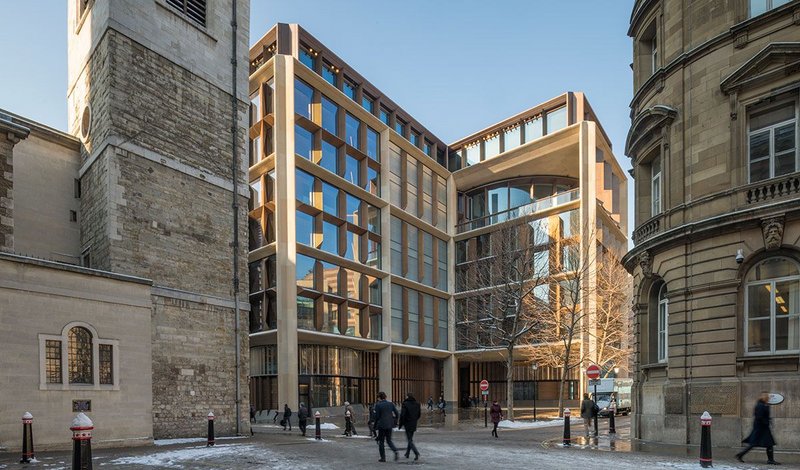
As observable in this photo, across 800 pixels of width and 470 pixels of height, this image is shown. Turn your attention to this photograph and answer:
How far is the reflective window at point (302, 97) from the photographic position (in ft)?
123

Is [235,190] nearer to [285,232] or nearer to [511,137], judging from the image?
[285,232]

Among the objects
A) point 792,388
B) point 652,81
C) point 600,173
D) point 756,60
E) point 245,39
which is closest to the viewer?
point 792,388

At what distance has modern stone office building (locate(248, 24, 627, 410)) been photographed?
3650cm

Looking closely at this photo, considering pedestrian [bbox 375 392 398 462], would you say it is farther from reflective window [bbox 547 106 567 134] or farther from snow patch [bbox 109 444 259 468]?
reflective window [bbox 547 106 567 134]

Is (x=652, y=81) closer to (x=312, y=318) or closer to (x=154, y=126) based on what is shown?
(x=154, y=126)

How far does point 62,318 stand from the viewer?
1592 cm

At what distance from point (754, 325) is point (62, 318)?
57.2 feet

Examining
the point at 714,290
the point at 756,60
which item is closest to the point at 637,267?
the point at 714,290

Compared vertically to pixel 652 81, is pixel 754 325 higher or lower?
lower

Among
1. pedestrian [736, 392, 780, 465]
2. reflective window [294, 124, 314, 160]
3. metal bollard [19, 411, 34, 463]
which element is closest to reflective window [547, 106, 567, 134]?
reflective window [294, 124, 314, 160]

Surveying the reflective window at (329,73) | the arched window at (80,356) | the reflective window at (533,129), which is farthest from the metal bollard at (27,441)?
the reflective window at (533,129)

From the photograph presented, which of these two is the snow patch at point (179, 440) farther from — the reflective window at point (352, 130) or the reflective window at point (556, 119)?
the reflective window at point (556, 119)

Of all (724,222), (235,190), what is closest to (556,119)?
(235,190)

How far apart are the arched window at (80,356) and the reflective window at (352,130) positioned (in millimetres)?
28029
